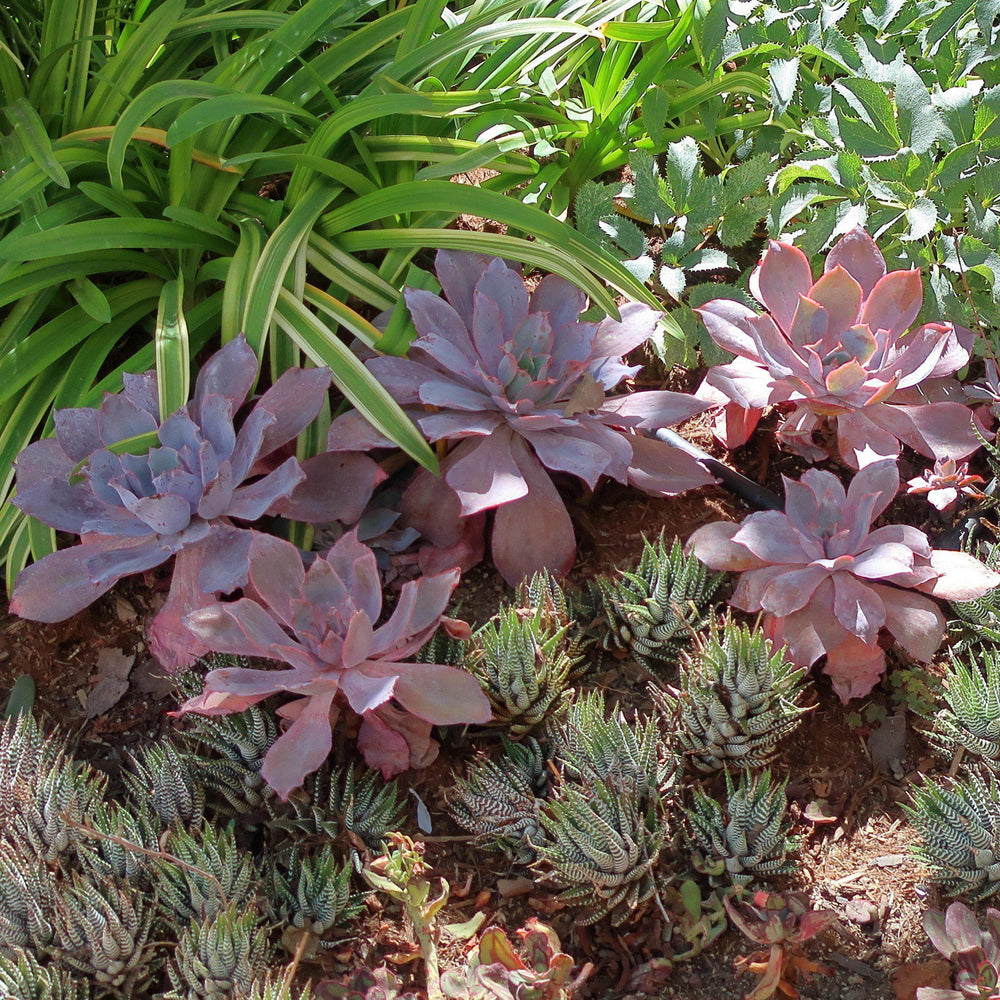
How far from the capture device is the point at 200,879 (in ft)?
4.18

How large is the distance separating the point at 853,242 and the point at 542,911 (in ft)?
3.95

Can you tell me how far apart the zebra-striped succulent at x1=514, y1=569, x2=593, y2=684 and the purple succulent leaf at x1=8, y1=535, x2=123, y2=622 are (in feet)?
2.09

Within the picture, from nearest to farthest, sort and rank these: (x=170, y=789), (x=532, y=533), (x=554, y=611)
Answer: (x=170, y=789)
(x=554, y=611)
(x=532, y=533)

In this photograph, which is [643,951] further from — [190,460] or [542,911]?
[190,460]

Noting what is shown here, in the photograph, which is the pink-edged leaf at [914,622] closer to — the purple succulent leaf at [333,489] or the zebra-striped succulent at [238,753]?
the purple succulent leaf at [333,489]

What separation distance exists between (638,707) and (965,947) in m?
0.56

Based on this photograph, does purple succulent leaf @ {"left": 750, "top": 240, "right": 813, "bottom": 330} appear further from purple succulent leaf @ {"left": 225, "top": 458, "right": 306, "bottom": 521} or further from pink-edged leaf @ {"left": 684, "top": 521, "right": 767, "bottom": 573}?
purple succulent leaf @ {"left": 225, "top": 458, "right": 306, "bottom": 521}

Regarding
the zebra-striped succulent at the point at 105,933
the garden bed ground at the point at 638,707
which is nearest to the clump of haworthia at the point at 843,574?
the garden bed ground at the point at 638,707

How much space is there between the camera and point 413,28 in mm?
1900

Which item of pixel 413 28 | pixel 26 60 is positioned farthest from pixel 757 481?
pixel 26 60

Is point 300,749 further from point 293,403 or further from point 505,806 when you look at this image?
point 293,403

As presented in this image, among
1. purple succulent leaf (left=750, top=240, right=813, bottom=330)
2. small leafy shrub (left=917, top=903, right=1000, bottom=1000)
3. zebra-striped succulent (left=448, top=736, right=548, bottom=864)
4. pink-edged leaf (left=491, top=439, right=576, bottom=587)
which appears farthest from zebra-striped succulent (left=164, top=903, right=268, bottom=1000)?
purple succulent leaf (left=750, top=240, right=813, bottom=330)

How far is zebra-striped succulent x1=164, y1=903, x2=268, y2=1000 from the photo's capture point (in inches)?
45.7

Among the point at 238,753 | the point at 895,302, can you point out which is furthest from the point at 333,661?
the point at 895,302
